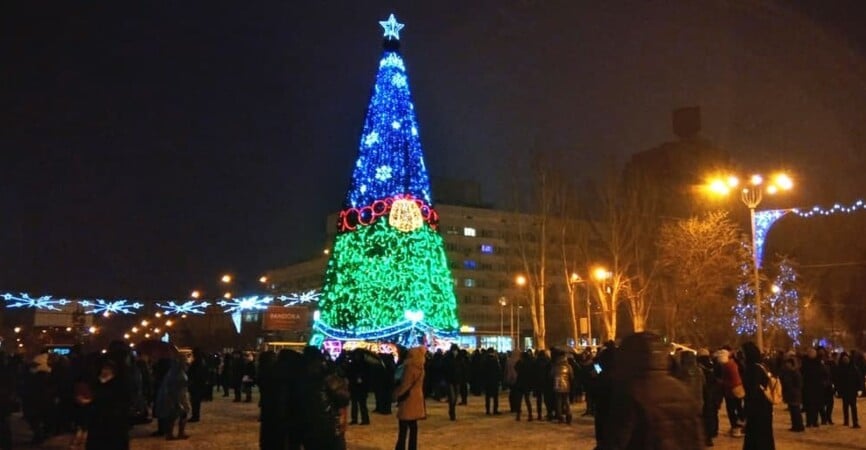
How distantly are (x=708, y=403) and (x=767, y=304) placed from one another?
3611 cm

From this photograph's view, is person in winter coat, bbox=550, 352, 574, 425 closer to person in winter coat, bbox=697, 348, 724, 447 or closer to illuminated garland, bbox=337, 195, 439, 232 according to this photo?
person in winter coat, bbox=697, 348, 724, 447

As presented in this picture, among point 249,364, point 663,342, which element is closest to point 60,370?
point 249,364

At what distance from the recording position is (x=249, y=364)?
2631 cm

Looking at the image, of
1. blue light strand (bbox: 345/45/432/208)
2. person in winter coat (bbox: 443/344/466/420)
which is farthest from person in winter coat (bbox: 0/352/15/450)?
blue light strand (bbox: 345/45/432/208)

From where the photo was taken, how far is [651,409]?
5.08 meters

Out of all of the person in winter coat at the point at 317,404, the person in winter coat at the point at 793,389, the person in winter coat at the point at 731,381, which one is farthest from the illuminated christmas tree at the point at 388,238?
the person in winter coat at the point at 317,404

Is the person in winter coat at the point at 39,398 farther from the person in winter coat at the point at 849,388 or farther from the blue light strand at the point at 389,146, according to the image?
the blue light strand at the point at 389,146

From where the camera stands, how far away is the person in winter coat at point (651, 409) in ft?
16.7

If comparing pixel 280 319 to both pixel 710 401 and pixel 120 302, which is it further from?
pixel 120 302

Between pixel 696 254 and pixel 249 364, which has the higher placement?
pixel 696 254

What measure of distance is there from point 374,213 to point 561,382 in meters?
18.5

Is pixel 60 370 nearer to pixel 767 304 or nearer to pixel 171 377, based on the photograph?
pixel 171 377

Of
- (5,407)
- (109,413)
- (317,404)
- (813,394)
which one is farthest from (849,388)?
(5,407)

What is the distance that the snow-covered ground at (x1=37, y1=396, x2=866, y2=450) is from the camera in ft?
44.1
